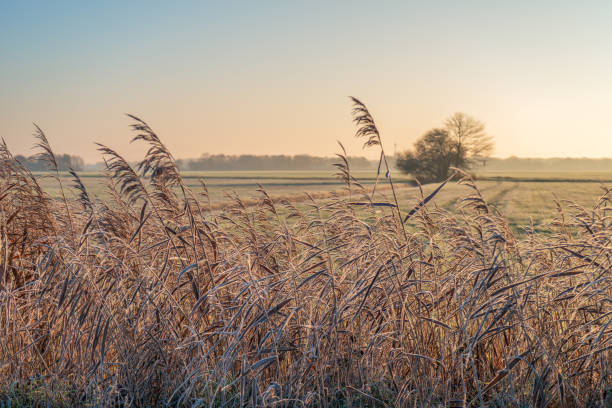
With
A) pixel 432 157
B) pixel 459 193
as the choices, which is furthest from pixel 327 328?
pixel 432 157

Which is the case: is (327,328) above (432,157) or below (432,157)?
below

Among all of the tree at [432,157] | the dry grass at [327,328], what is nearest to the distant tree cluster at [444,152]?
the tree at [432,157]

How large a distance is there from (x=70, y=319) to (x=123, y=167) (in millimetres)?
1657

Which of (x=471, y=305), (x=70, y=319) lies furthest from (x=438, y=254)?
(x=70, y=319)

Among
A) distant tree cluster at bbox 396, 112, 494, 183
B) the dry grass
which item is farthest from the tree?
the dry grass

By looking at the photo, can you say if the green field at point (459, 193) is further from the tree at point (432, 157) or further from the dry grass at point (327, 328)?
the tree at point (432, 157)

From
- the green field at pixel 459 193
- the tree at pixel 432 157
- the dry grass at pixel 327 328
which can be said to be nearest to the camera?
the dry grass at pixel 327 328

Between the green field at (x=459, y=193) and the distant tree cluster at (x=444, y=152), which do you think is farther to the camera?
the distant tree cluster at (x=444, y=152)

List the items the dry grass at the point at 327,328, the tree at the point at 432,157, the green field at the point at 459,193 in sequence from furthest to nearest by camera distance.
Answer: the tree at the point at 432,157
the green field at the point at 459,193
the dry grass at the point at 327,328

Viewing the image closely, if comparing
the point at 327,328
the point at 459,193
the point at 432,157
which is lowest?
the point at 459,193

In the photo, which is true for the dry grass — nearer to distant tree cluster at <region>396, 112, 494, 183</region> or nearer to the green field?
the green field

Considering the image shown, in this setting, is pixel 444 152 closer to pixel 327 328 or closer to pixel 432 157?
pixel 432 157

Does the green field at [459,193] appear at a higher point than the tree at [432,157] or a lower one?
lower

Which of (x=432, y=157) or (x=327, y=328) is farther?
(x=432, y=157)
